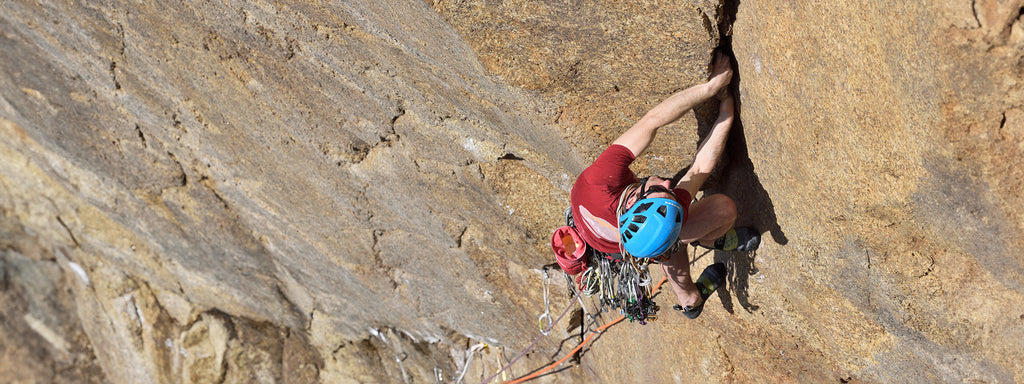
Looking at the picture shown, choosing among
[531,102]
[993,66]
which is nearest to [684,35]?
[531,102]

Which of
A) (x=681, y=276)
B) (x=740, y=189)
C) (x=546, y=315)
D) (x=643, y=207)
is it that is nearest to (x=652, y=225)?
(x=643, y=207)

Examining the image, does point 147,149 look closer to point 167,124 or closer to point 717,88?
point 167,124

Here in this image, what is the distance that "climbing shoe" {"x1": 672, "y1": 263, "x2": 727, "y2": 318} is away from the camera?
3.55 metres

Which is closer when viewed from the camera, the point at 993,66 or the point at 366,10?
the point at 993,66


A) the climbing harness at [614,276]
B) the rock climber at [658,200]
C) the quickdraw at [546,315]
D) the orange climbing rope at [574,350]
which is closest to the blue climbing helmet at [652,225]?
the rock climber at [658,200]

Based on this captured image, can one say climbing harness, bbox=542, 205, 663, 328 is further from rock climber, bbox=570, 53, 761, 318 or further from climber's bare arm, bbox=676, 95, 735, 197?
climber's bare arm, bbox=676, 95, 735, 197

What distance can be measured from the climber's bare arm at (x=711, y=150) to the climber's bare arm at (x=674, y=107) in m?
0.13

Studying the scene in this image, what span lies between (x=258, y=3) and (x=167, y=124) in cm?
153

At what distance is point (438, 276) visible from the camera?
4.89 meters

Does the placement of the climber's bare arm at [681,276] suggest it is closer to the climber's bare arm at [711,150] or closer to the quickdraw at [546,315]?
the climber's bare arm at [711,150]

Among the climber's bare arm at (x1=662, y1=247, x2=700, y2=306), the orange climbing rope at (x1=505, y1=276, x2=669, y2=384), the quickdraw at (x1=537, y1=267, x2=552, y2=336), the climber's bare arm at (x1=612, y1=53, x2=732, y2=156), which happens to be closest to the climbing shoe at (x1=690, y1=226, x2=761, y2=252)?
the climber's bare arm at (x1=662, y1=247, x2=700, y2=306)

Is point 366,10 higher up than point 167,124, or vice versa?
point 366,10

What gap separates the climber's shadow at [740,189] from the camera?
303 cm

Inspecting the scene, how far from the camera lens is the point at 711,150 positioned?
3055 millimetres
